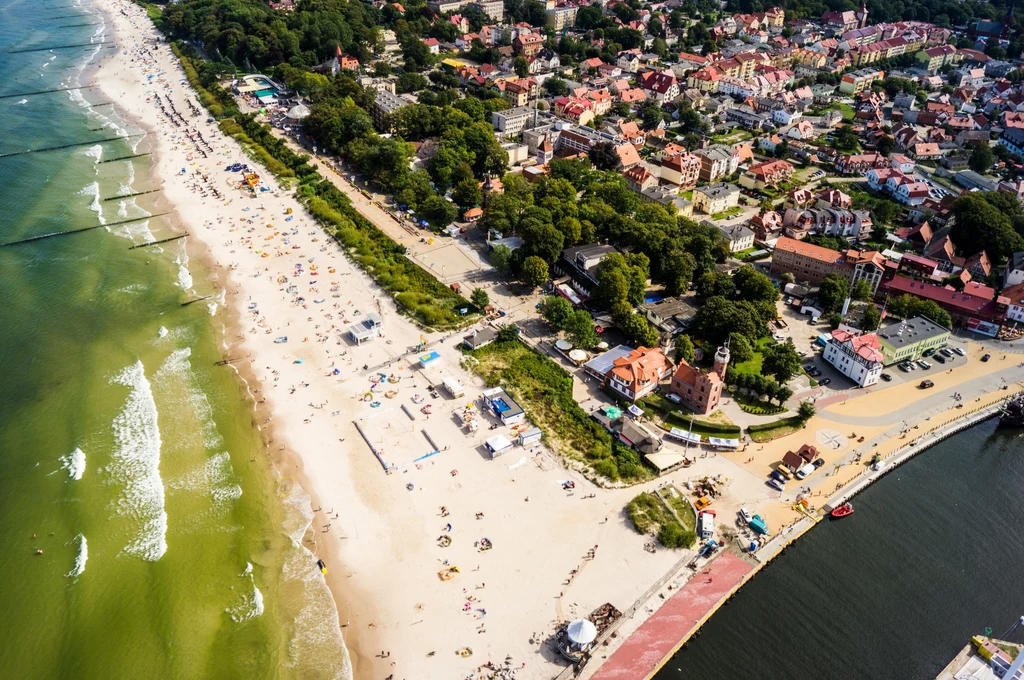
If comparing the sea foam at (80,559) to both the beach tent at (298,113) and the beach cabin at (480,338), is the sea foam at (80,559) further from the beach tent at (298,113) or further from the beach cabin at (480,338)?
the beach tent at (298,113)

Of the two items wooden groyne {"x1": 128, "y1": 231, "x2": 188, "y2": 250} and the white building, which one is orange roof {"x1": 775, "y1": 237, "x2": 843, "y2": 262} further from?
Answer: wooden groyne {"x1": 128, "y1": 231, "x2": 188, "y2": 250}

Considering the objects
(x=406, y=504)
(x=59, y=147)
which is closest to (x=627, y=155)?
(x=406, y=504)

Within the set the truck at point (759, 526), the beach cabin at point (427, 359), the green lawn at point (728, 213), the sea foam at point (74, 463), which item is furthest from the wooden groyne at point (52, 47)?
the truck at point (759, 526)

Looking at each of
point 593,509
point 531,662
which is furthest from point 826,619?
point 531,662

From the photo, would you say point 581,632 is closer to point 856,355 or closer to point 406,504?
point 406,504

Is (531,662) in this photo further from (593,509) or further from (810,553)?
(810,553)
